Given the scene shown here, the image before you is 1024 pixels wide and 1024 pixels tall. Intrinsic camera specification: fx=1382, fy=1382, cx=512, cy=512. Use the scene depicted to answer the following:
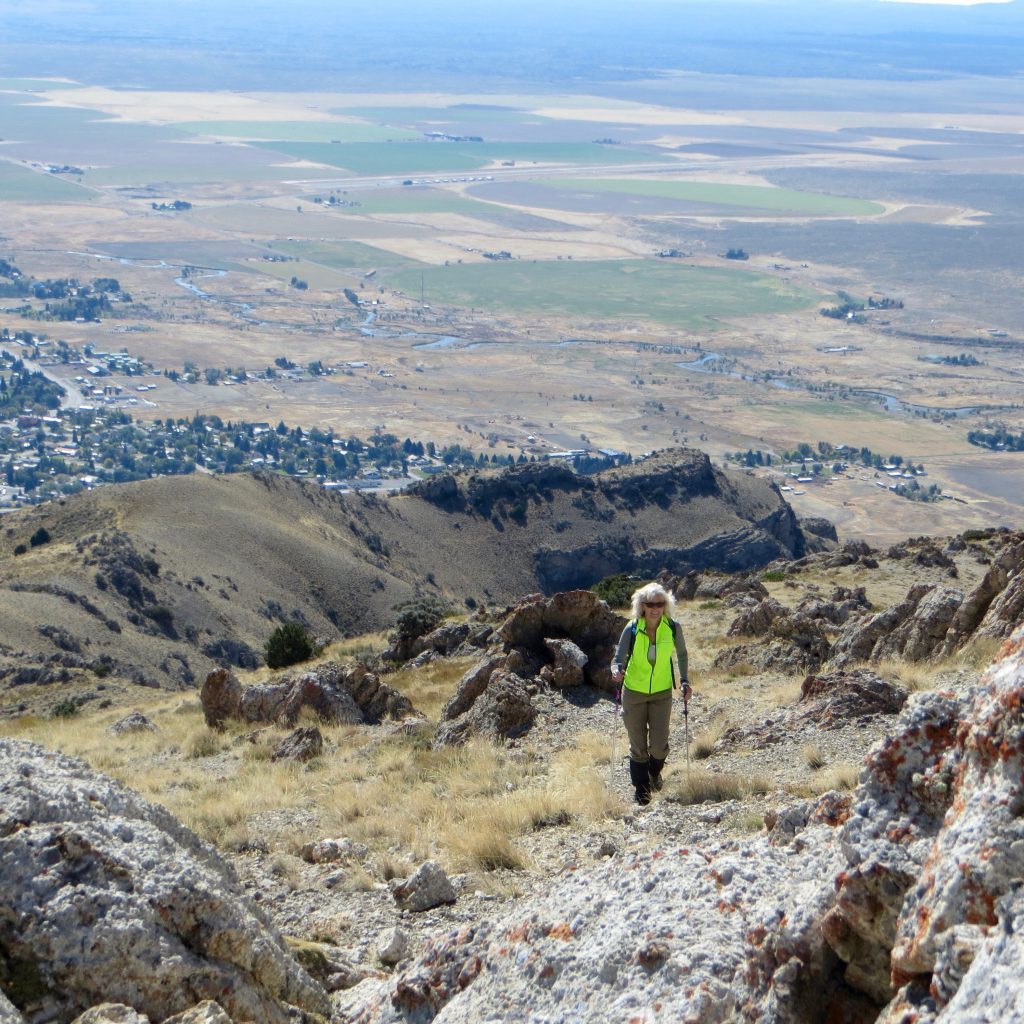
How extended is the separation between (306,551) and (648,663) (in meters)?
45.4

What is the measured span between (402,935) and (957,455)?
124m

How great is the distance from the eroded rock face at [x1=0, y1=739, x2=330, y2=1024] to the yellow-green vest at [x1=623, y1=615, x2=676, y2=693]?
172 inches

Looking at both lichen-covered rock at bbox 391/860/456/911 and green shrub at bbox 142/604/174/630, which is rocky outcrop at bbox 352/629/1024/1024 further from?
green shrub at bbox 142/604/174/630

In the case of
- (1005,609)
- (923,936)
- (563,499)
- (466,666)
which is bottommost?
(563,499)

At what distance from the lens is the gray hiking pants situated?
10539 mm

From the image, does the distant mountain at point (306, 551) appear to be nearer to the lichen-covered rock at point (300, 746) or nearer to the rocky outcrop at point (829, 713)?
the lichen-covered rock at point (300, 746)

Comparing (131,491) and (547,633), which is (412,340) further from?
(547,633)

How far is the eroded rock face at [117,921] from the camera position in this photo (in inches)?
225

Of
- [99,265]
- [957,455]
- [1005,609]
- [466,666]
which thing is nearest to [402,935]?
[1005,609]

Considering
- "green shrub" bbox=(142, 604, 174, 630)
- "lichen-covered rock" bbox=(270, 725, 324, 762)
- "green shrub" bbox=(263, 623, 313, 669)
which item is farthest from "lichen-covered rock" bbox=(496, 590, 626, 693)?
"green shrub" bbox=(142, 604, 174, 630)

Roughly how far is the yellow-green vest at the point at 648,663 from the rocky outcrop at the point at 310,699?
7317mm

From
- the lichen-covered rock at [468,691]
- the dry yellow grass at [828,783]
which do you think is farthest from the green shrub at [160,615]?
the dry yellow grass at [828,783]

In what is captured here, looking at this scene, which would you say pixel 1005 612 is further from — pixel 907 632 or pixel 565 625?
pixel 565 625

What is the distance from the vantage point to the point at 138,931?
5.84m
